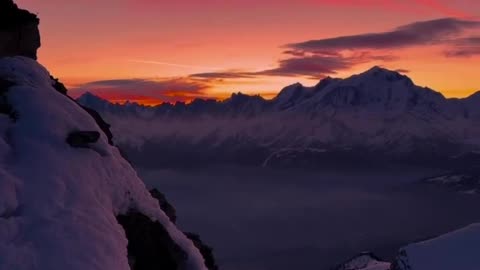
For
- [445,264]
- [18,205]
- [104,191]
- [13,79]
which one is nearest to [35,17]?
[13,79]

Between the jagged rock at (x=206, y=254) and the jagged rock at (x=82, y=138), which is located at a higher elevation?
the jagged rock at (x=82, y=138)

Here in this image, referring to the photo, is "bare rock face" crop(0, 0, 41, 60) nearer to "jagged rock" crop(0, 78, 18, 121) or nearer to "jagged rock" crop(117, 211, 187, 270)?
"jagged rock" crop(0, 78, 18, 121)

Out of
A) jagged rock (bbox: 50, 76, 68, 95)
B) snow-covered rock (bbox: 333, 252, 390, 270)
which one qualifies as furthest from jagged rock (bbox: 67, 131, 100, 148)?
snow-covered rock (bbox: 333, 252, 390, 270)

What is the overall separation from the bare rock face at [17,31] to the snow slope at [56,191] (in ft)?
14.4

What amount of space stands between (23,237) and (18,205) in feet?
5.35

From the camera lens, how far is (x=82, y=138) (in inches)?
1063

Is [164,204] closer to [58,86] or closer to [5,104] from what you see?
[58,86]

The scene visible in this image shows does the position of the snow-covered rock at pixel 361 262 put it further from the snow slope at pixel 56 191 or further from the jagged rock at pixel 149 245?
the snow slope at pixel 56 191

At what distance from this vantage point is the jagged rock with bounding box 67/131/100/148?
26766 mm

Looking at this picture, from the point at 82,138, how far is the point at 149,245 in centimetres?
554

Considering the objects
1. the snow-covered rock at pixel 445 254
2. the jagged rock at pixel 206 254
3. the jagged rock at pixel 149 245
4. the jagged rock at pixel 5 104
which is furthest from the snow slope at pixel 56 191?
the snow-covered rock at pixel 445 254

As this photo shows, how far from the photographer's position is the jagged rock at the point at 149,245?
27.2m

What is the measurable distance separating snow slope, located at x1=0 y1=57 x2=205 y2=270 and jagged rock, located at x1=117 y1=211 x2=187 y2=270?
1.43 feet

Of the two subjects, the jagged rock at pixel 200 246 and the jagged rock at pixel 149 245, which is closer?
the jagged rock at pixel 149 245
